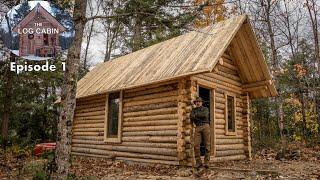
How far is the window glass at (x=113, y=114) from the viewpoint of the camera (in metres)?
14.9

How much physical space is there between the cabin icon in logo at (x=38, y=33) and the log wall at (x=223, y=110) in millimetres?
4969

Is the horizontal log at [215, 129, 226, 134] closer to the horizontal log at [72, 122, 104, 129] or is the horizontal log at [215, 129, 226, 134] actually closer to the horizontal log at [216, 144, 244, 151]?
the horizontal log at [216, 144, 244, 151]

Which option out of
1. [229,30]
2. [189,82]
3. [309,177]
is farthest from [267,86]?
[309,177]

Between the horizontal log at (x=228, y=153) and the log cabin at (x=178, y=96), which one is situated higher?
the log cabin at (x=178, y=96)

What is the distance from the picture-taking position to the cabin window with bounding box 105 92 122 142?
47.8 ft

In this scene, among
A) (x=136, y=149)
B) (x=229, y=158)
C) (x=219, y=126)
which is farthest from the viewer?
(x=229, y=158)

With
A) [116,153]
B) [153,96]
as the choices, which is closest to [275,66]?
[153,96]

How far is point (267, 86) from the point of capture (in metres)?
14.8

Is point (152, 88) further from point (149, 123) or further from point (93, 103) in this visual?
point (93, 103)

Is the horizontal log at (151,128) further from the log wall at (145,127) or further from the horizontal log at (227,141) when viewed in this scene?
the horizontal log at (227,141)

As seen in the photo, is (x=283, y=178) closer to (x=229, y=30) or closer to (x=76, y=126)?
(x=229, y=30)

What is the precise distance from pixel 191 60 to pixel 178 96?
4.35ft

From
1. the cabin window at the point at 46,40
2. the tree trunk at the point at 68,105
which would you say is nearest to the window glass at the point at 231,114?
the cabin window at the point at 46,40

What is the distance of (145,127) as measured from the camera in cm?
1316
